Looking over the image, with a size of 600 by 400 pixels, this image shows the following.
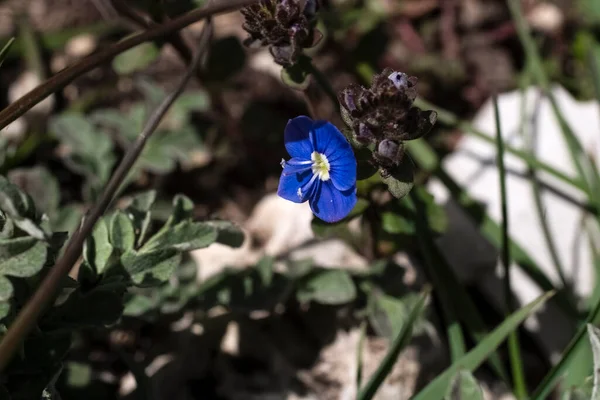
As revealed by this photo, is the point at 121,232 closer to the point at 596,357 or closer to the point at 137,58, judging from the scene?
the point at 137,58

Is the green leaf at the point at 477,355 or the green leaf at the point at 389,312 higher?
the green leaf at the point at 389,312

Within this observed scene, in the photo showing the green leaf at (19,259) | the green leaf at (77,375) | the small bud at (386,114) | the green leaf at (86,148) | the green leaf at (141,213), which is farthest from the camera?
the green leaf at (86,148)

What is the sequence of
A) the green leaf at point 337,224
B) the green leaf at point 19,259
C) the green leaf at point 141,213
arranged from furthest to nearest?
the green leaf at point 337,224 → the green leaf at point 141,213 → the green leaf at point 19,259

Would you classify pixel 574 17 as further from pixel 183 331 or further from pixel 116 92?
pixel 183 331

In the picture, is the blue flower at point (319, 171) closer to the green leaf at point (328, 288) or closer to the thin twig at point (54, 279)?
the thin twig at point (54, 279)

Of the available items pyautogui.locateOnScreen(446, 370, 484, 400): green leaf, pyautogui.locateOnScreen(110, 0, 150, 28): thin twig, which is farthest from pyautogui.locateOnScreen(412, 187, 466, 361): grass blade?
pyautogui.locateOnScreen(110, 0, 150, 28): thin twig

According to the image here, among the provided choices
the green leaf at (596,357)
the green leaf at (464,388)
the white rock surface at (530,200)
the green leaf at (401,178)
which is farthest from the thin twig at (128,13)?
the green leaf at (596,357)
